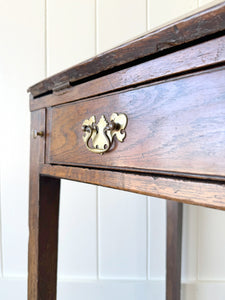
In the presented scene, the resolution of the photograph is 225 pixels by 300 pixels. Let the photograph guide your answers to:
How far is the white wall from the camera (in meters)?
0.76

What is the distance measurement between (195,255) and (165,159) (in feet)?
2.07

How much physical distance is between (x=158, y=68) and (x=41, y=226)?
34 cm

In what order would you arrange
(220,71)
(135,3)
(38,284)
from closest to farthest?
(220,71) < (38,284) < (135,3)

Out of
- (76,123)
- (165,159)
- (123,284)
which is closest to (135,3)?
(76,123)

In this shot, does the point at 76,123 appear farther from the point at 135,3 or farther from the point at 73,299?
the point at 73,299

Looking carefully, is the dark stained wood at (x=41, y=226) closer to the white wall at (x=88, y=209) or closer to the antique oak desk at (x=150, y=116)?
the antique oak desk at (x=150, y=116)

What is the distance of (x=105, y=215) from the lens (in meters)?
0.79

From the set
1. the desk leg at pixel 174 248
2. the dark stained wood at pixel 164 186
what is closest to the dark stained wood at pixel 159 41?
the dark stained wood at pixel 164 186

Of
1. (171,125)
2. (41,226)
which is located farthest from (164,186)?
(41,226)

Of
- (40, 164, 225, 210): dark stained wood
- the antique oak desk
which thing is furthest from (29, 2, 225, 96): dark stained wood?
(40, 164, 225, 210): dark stained wood

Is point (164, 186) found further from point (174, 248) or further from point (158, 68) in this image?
point (174, 248)

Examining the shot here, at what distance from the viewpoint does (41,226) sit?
457mm

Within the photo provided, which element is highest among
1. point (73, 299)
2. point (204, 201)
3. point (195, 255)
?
point (204, 201)

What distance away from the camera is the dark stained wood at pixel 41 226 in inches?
17.9
